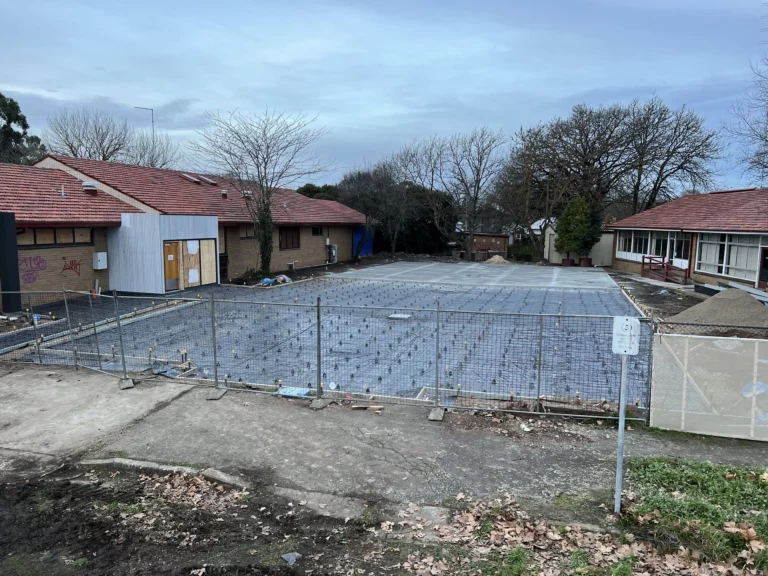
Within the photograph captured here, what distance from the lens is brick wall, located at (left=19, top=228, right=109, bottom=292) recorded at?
16078mm

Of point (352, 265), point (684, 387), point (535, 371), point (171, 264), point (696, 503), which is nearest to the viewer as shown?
point (696, 503)

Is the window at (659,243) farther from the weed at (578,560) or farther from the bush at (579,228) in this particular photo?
the weed at (578,560)

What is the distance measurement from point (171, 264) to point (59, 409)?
12195 millimetres

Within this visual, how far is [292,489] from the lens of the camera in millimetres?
5594

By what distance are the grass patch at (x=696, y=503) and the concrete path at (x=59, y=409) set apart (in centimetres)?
654

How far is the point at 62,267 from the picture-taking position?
1727 cm

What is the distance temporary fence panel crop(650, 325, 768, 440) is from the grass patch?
1051mm

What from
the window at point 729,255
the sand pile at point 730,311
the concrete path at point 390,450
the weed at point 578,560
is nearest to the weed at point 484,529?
the concrete path at point 390,450

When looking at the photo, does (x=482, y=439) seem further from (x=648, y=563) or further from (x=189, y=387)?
(x=189, y=387)

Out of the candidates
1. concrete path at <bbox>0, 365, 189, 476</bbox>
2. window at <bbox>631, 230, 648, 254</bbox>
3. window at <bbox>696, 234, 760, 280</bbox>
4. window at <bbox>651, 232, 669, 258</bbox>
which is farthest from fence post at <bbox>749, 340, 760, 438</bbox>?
window at <bbox>631, 230, 648, 254</bbox>

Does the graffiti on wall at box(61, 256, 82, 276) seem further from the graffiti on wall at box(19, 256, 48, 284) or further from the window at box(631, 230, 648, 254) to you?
the window at box(631, 230, 648, 254)

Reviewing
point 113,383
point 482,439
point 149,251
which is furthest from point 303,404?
point 149,251

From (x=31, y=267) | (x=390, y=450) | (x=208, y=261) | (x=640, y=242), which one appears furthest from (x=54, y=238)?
(x=640, y=242)

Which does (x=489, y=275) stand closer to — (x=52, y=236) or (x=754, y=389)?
(x=52, y=236)
